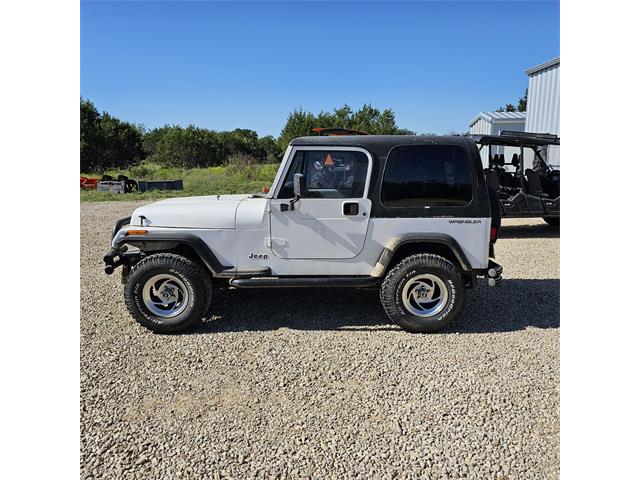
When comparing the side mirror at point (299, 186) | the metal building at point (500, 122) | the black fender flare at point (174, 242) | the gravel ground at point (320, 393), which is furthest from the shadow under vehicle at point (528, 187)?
the metal building at point (500, 122)

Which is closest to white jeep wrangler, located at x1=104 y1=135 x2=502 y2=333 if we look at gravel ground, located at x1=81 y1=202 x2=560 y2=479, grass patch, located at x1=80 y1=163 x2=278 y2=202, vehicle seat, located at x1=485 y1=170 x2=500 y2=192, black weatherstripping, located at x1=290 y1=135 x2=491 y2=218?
black weatherstripping, located at x1=290 y1=135 x2=491 y2=218

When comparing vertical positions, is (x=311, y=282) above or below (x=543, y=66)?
below

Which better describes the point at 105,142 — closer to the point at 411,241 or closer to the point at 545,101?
the point at 545,101

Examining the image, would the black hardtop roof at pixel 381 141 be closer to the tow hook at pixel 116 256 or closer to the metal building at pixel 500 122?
the tow hook at pixel 116 256

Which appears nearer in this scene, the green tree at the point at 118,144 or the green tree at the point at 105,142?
the green tree at the point at 105,142

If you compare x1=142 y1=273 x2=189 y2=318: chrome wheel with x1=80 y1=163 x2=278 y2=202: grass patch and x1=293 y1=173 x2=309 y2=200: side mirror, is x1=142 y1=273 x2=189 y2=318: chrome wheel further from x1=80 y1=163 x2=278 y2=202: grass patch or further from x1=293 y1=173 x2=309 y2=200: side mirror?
x1=80 y1=163 x2=278 y2=202: grass patch

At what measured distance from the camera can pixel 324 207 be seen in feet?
14.8

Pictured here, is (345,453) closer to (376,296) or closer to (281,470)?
(281,470)

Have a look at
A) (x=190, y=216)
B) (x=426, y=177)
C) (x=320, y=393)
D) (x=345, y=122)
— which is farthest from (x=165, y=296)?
(x=345, y=122)

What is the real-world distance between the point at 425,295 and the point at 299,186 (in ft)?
5.27

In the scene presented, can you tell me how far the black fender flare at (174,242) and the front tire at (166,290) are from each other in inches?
4.1

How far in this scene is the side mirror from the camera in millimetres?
4395

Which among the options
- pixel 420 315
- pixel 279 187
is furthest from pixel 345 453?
pixel 279 187

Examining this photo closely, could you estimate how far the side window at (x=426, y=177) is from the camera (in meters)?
4.55
